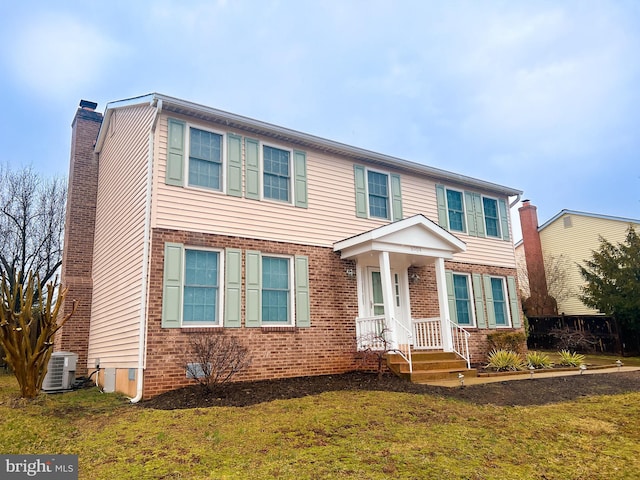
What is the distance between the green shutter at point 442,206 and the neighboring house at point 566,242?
522 inches

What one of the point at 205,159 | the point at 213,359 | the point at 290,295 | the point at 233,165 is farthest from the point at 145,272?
the point at 290,295

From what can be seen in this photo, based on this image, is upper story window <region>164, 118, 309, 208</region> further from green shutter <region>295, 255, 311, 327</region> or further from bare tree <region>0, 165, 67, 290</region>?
bare tree <region>0, 165, 67, 290</region>

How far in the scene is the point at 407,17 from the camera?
53.1ft

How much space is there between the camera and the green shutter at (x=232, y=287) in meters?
9.21

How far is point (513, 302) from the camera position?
47.2ft

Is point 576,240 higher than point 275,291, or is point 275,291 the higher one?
point 576,240

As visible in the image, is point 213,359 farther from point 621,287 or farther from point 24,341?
point 621,287

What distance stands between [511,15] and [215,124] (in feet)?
32.5

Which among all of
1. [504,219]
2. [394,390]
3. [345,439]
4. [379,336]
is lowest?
[345,439]

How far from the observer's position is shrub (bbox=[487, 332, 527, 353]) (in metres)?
12.9

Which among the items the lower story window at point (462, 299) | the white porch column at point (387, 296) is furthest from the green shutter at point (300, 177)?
the lower story window at point (462, 299)

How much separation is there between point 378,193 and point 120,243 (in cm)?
655

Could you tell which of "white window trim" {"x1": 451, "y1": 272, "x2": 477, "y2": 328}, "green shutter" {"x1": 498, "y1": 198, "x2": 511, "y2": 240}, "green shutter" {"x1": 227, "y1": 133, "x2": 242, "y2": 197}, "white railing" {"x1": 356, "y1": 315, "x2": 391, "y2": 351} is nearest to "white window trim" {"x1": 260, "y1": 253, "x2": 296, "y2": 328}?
"green shutter" {"x1": 227, "y1": 133, "x2": 242, "y2": 197}

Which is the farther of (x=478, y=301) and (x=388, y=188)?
(x=478, y=301)
